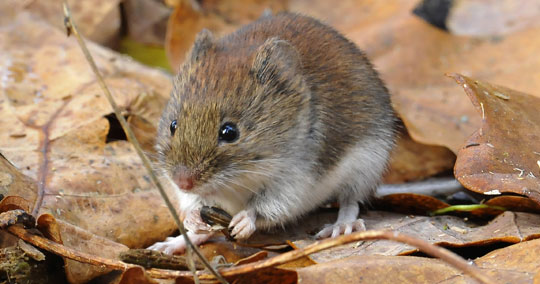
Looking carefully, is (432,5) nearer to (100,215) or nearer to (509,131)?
(509,131)

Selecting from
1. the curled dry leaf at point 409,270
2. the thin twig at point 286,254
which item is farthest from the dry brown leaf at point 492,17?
the thin twig at point 286,254

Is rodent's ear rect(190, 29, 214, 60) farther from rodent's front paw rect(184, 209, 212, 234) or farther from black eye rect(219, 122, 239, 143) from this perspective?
rodent's front paw rect(184, 209, 212, 234)

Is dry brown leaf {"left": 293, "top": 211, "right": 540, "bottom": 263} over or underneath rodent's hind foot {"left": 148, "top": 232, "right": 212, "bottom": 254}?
underneath

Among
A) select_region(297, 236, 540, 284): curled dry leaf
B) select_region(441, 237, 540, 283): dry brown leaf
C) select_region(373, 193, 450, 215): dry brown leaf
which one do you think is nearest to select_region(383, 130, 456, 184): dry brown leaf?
select_region(373, 193, 450, 215): dry brown leaf

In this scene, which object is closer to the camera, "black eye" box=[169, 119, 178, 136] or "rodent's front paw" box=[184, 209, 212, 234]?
"black eye" box=[169, 119, 178, 136]

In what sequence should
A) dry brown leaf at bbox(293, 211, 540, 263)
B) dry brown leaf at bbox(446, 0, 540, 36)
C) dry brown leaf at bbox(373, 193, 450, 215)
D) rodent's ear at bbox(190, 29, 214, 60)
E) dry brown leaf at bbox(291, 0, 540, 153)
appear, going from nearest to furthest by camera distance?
dry brown leaf at bbox(293, 211, 540, 263) < rodent's ear at bbox(190, 29, 214, 60) < dry brown leaf at bbox(373, 193, 450, 215) < dry brown leaf at bbox(291, 0, 540, 153) < dry brown leaf at bbox(446, 0, 540, 36)

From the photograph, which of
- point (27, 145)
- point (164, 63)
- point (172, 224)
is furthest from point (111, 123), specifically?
point (164, 63)

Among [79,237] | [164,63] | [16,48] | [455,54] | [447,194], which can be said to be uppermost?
[16,48]

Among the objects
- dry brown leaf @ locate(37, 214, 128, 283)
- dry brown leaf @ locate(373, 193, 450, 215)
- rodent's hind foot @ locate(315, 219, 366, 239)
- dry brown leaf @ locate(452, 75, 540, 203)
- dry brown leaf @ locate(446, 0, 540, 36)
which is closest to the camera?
dry brown leaf @ locate(37, 214, 128, 283)
